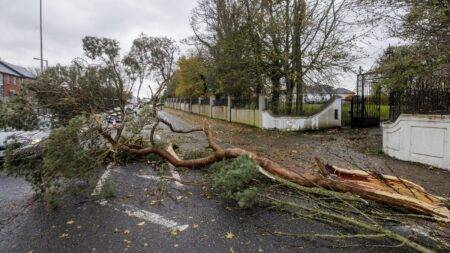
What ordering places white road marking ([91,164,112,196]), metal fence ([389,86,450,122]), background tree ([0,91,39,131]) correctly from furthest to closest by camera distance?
metal fence ([389,86,450,122]) < background tree ([0,91,39,131]) < white road marking ([91,164,112,196])

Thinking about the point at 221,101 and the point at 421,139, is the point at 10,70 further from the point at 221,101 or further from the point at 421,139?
the point at 421,139

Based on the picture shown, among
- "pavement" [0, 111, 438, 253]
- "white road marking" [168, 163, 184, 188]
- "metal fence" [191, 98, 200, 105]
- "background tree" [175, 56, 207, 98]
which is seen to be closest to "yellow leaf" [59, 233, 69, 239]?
"pavement" [0, 111, 438, 253]

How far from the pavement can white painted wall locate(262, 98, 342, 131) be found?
1148cm

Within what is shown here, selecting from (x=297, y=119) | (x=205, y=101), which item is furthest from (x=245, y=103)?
(x=205, y=101)

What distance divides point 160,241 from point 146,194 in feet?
6.41

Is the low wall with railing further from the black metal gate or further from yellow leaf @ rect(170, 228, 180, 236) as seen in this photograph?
yellow leaf @ rect(170, 228, 180, 236)

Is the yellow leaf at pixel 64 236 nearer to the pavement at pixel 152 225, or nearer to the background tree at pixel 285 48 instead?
the pavement at pixel 152 225

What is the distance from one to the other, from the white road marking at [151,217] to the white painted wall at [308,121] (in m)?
12.7

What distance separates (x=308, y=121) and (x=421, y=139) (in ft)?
28.4

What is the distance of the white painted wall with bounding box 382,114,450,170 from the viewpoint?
7859 millimetres

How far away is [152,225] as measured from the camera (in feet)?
14.6

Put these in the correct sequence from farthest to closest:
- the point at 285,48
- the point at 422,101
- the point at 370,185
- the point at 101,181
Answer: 1. the point at 285,48
2. the point at 422,101
3. the point at 101,181
4. the point at 370,185

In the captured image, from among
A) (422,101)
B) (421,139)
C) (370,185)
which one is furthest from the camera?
(422,101)

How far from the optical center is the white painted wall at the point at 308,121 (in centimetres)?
1694
